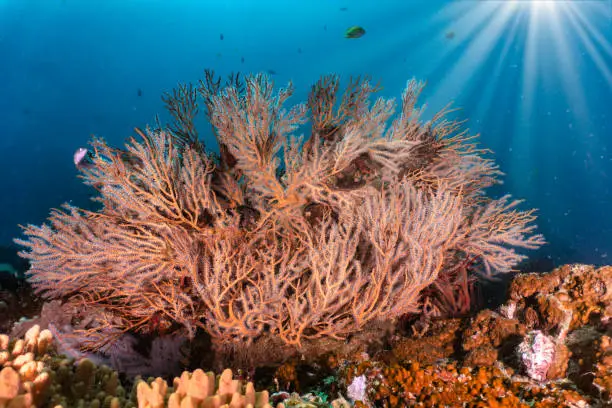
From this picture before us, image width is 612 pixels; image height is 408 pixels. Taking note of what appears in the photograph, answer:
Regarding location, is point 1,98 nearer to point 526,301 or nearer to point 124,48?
point 124,48

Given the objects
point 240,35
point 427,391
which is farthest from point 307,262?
point 240,35

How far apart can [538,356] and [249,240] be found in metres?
3.08

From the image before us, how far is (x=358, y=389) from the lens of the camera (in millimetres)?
2965

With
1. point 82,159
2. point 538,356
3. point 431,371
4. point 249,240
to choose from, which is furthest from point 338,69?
point 431,371

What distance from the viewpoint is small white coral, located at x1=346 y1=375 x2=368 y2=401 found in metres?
2.95

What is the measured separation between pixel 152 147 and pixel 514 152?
61.3 meters

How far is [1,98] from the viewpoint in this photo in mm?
46969

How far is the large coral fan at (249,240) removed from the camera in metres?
3.56

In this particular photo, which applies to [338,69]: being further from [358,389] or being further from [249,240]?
[358,389]

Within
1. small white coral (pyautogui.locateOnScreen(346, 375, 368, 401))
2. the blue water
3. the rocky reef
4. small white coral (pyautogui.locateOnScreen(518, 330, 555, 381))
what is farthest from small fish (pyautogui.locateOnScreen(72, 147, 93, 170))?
the blue water

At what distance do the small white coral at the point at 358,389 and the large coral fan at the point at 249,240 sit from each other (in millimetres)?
733

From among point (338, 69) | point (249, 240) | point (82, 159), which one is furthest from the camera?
point (338, 69)

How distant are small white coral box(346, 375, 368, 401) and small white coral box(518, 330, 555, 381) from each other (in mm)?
1465

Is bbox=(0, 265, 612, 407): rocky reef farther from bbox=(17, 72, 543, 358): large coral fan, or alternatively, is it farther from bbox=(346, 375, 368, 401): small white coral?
bbox=(17, 72, 543, 358): large coral fan
